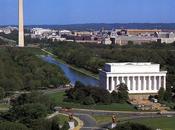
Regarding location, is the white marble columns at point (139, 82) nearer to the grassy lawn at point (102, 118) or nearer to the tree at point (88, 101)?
the tree at point (88, 101)

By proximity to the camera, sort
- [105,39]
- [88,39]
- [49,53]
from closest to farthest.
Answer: [49,53] → [105,39] → [88,39]

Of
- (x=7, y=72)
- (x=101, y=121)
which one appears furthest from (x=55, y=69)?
(x=101, y=121)

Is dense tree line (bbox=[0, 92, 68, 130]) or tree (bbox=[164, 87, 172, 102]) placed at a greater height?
dense tree line (bbox=[0, 92, 68, 130])

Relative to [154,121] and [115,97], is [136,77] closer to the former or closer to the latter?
[115,97]

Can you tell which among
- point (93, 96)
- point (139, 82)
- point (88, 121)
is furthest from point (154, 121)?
point (139, 82)

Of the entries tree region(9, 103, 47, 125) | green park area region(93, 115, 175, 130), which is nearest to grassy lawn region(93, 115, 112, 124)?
green park area region(93, 115, 175, 130)

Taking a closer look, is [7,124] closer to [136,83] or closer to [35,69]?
[136,83]

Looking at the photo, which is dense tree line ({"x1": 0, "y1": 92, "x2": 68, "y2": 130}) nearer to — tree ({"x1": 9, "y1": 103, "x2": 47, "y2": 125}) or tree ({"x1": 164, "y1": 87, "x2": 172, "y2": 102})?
tree ({"x1": 9, "y1": 103, "x2": 47, "y2": 125})
